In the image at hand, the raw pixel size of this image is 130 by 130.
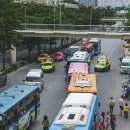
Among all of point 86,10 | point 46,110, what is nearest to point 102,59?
point 46,110

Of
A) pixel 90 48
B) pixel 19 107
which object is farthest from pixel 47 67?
pixel 19 107

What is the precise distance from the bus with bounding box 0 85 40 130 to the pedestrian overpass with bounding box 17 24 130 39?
32833mm

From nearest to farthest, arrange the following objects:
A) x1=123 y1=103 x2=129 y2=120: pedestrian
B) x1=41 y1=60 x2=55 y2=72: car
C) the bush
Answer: x1=123 y1=103 x2=129 y2=120: pedestrian < the bush < x1=41 y1=60 x2=55 y2=72: car

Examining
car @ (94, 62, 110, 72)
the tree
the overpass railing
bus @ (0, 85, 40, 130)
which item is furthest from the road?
the overpass railing

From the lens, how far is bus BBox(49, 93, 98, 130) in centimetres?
2153

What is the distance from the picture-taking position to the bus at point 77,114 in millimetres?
21531

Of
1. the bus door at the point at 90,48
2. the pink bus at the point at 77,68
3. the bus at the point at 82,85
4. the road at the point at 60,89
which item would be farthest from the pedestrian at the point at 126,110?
the bus door at the point at 90,48

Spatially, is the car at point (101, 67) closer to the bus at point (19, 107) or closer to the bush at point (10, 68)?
the bush at point (10, 68)

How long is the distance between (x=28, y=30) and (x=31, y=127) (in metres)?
35.1

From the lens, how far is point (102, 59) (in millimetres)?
58625

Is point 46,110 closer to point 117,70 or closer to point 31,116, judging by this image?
point 31,116

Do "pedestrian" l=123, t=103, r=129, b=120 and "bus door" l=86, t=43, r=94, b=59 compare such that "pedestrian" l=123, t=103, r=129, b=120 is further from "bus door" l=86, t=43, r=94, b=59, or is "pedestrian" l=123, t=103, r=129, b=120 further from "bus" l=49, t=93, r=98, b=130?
"bus door" l=86, t=43, r=94, b=59

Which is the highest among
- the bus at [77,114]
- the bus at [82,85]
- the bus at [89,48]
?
the bus at [77,114]

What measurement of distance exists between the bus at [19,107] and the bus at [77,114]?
2587mm
